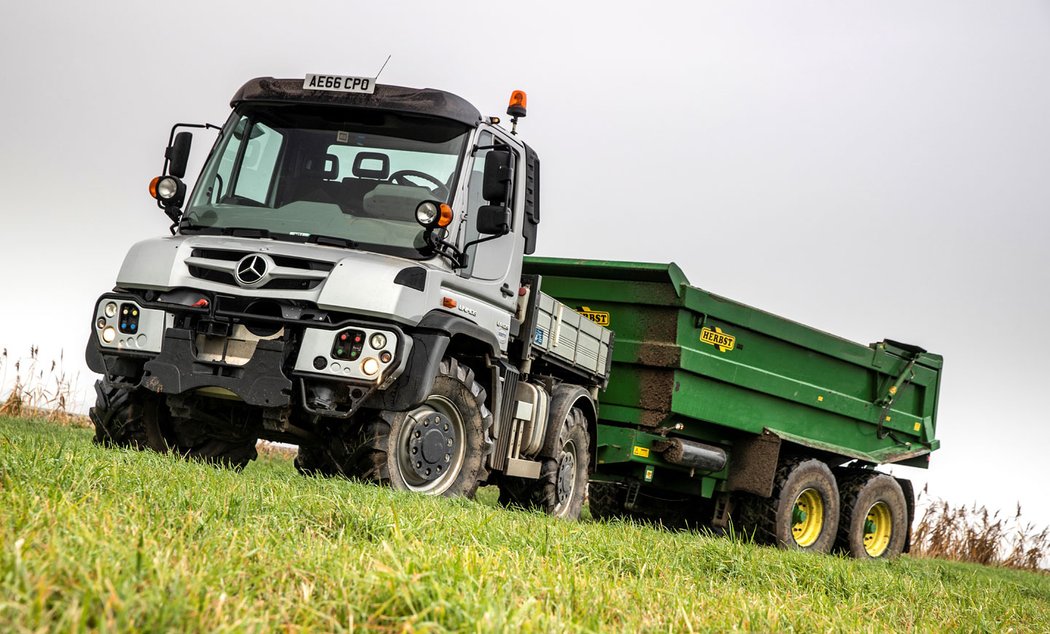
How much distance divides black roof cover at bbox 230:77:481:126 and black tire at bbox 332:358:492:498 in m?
1.75

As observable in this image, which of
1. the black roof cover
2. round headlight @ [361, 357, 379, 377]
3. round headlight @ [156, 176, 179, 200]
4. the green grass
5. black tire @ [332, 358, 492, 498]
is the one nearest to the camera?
the green grass

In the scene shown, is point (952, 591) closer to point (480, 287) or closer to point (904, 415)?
point (480, 287)

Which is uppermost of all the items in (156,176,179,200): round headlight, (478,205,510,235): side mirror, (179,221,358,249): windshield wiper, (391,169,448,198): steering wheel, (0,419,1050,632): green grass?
(391,169,448,198): steering wheel

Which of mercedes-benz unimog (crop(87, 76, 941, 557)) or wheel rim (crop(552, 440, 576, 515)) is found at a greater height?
mercedes-benz unimog (crop(87, 76, 941, 557))

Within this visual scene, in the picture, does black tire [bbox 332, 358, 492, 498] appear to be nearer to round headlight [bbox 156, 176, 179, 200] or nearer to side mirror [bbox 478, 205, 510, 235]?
side mirror [bbox 478, 205, 510, 235]

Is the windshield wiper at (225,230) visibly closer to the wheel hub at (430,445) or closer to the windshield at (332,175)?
the windshield at (332,175)

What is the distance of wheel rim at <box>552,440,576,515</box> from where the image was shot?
9852mm

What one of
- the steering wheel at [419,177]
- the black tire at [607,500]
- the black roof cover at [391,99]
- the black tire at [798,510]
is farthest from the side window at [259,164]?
the black tire at [607,500]

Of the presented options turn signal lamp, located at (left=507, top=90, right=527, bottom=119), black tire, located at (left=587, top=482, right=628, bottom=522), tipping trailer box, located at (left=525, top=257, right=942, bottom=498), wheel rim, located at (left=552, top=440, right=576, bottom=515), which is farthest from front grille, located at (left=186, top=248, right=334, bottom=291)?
black tire, located at (left=587, top=482, right=628, bottom=522)

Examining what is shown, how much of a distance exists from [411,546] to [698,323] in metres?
6.96

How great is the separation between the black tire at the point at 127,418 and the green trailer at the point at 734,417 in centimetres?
419

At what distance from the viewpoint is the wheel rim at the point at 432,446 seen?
304 inches

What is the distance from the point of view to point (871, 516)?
1298 centimetres

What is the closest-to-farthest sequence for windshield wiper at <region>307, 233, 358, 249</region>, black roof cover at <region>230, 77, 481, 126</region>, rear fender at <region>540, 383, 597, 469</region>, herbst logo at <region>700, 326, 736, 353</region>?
1. windshield wiper at <region>307, 233, 358, 249</region>
2. black roof cover at <region>230, 77, 481, 126</region>
3. rear fender at <region>540, 383, 597, 469</region>
4. herbst logo at <region>700, 326, 736, 353</region>
